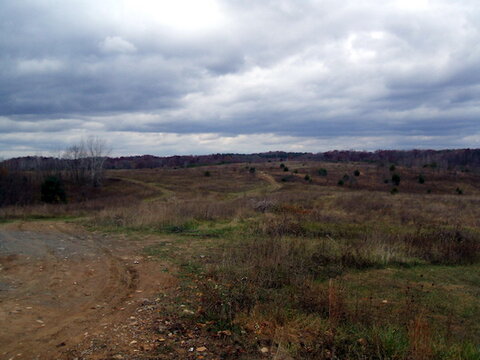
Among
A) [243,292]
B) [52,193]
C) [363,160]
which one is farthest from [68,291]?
[363,160]

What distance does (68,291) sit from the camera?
7.01 metres

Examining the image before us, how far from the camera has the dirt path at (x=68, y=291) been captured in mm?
4746

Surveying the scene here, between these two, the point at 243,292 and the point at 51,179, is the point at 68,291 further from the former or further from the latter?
the point at 51,179

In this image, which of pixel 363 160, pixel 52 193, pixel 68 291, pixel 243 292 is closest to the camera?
pixel 243 292

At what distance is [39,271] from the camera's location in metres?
8.48

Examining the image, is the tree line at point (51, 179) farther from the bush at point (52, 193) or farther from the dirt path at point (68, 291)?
the dirt path at point (68, 291)

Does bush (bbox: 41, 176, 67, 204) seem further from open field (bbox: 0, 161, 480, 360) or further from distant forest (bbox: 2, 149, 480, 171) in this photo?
distant forest (bbox: 2, 149, 480, 171)

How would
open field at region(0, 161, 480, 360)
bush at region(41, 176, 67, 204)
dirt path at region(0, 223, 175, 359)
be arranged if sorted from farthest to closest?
bush at region(41, 176, 67, 204) → dirt path at region(0, 223, 175, 359) → open field at region(0, 161, 480, 360)

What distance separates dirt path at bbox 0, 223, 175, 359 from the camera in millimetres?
4746

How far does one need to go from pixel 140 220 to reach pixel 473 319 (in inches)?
490

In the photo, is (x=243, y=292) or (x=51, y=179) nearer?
(x=243, y=292)

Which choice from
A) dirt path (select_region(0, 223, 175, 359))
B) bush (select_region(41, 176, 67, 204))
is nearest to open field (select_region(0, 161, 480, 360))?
dirt path (select_region(0, 223, 175, 359))

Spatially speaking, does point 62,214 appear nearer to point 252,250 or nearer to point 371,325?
point 252,250

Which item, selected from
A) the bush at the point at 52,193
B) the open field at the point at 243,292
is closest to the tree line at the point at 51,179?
the bush at the point at 52,193
